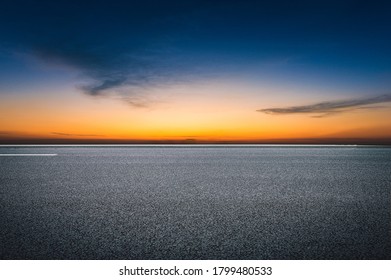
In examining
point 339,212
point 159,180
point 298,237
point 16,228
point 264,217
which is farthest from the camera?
point 159,180

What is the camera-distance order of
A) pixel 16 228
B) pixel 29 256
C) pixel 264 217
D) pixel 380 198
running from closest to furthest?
pixel 29 256, pixel 16 228, pixel 264 217, pixel 380 198

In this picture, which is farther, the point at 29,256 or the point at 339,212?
the point at 339,212

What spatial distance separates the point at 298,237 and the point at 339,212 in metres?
1.43

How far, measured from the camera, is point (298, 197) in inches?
218

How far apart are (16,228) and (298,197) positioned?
4070mm

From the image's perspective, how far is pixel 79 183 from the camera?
7.07 meters

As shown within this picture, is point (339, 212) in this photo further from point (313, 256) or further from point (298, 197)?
point (313, 256)

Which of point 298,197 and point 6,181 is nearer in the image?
point 298,197

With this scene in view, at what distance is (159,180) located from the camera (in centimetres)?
755

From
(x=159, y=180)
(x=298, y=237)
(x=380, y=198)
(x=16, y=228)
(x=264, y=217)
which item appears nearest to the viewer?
(x=298, y=237)
